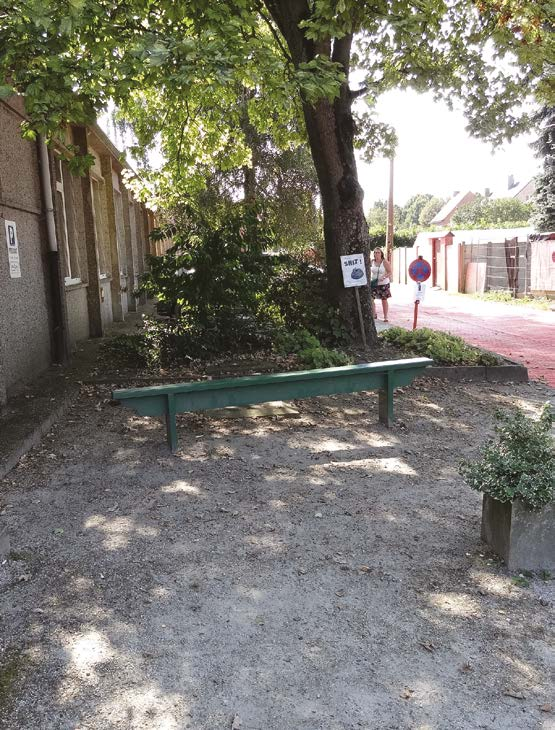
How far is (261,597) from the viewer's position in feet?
11.0

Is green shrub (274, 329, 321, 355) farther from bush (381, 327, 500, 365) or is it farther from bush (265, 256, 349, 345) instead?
bush (381, 327, 500, 365)

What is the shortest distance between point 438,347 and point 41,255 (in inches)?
226

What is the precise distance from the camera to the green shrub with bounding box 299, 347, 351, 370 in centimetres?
803

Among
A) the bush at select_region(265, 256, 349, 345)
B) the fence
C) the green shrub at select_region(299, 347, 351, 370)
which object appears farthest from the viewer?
the fence

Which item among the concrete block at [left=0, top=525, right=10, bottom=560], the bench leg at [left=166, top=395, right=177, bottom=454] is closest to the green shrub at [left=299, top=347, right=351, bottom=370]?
the bench leg at [left=166, top=395, right=177, bottom=454]

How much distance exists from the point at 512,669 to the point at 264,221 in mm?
7456

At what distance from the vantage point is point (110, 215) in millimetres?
16000

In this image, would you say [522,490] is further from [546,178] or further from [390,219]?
[390,219]

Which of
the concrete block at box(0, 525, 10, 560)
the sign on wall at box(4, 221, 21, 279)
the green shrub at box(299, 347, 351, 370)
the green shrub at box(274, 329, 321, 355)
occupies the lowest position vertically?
the concrete block at box(0, 525, 10, 560)

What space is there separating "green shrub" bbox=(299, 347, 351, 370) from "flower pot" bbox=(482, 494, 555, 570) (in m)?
4.53

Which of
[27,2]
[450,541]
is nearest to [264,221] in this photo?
[27,2]

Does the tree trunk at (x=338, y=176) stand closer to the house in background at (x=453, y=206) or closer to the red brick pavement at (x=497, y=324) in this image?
the red brick pavement at (x=497, y=324)

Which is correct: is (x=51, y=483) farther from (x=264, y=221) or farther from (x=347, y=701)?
(x=264, y=221)

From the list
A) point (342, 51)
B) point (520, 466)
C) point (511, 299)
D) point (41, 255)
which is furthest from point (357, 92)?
point (511, 299)
